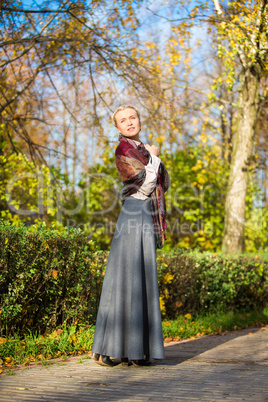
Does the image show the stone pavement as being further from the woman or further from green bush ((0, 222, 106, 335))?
green bush ((0, 222, 106, 335))

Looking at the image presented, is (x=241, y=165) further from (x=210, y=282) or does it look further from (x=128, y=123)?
(x=128, y=123)

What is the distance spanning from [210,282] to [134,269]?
3.67 metres

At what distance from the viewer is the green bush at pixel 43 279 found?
4309 mm

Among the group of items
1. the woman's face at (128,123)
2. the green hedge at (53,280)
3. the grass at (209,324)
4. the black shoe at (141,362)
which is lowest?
the grass at (209,324)

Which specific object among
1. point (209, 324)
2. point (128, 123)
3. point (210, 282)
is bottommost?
point (209, 324)

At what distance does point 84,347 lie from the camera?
433 centimetres

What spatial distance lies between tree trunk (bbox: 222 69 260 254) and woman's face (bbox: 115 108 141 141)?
603cm

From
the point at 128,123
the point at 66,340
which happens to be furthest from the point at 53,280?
the point at 128,123

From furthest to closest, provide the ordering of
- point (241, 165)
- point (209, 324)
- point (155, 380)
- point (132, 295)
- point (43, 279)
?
point (241, 165)
point (209, 324)
point (43, 279)
point (132, 295)
point (155, 380)

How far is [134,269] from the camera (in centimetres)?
360

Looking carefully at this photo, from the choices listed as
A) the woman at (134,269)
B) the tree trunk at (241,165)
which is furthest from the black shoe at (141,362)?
the tree trunk at (241,165)

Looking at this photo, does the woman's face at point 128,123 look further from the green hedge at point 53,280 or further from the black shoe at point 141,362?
the black shoe at point 141,362

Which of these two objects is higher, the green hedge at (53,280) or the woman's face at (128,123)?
the woman's face at (128,123)

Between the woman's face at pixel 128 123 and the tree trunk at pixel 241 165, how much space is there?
6029mm
